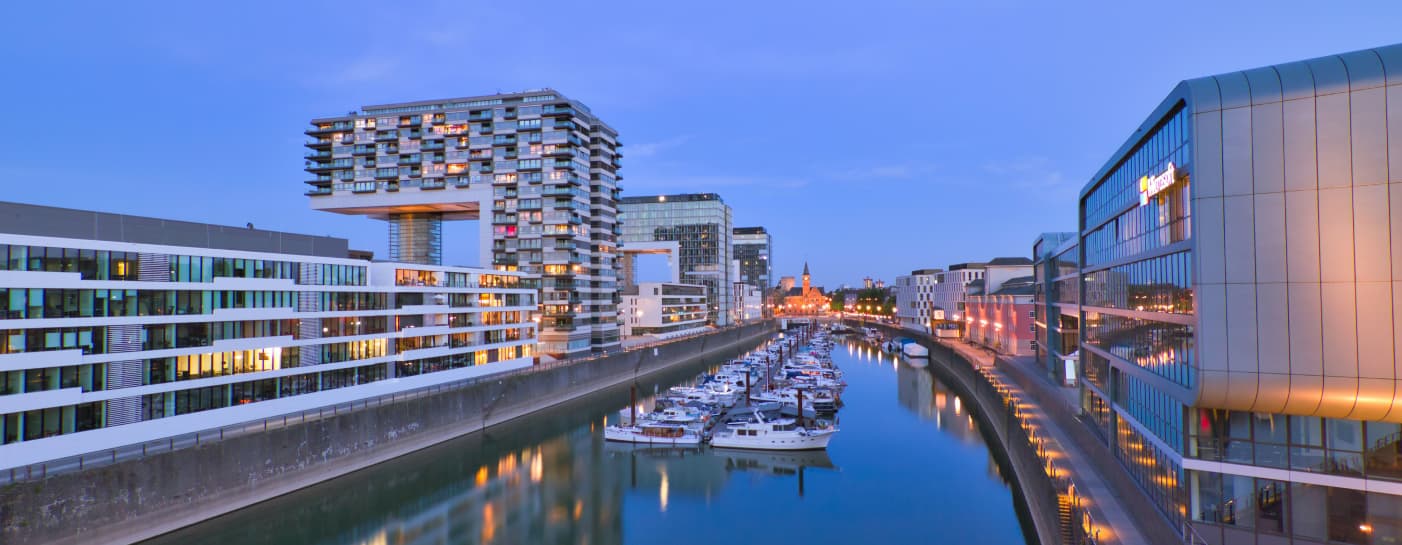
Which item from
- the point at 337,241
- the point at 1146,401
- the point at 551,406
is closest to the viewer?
the point at 1146,401

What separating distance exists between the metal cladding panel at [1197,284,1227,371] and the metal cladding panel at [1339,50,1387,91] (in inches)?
260

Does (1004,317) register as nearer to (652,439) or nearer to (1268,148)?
(652,439)

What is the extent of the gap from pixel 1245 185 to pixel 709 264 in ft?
554

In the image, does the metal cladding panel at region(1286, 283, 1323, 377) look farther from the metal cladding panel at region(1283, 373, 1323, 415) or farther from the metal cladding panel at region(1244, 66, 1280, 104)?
the metal cladding panel at region(1244, 66, 1280, 104)

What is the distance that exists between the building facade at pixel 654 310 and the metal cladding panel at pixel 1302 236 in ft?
345

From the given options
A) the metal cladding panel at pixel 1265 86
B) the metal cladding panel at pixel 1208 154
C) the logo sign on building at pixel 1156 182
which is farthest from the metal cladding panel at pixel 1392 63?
the logo sign on building at pixel 1156 182

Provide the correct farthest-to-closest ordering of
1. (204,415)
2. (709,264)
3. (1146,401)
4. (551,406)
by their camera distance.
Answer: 1. (709,264)
2. (551,406)
3. (204,415)
4. (1146,401)

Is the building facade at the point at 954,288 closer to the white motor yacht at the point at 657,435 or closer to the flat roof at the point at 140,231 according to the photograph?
the white motor yacht at the point at 657,435

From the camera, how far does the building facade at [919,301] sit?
515 feet

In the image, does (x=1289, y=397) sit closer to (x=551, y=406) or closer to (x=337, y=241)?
(x=337, y=241)

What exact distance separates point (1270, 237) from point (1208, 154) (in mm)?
3012

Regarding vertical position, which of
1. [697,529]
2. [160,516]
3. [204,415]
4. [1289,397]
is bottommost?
[697,529]

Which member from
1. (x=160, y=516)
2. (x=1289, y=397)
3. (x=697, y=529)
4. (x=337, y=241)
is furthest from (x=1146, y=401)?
(x=337, y=241)

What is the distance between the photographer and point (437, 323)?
6131 cm
